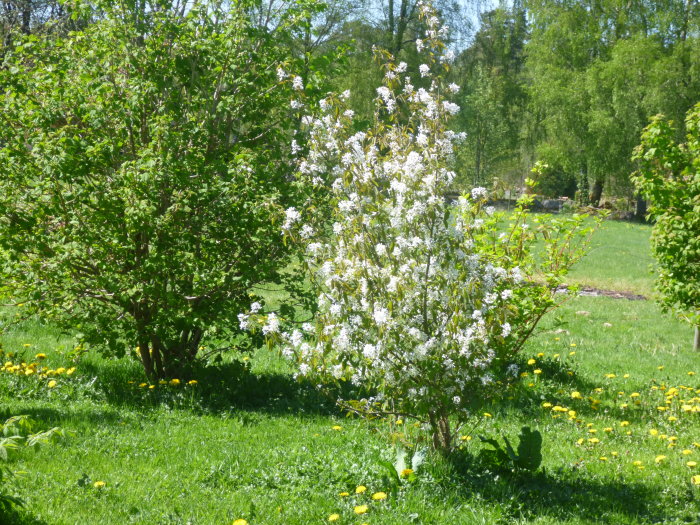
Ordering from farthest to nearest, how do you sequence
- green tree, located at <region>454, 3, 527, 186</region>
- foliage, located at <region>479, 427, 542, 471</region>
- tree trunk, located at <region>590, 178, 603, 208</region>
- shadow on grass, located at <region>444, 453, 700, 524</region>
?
tree trunk, located at <region>590, 178, 603, 208</region>, green tree, located at <region>454, 3, 527, 186</region>, foliage, located at <region>479, 427, 542, 471</region>, shadow on grass, located at <region>444, 453, 700, 524</region>

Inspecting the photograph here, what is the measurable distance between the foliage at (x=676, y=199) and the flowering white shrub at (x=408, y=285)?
4.70m

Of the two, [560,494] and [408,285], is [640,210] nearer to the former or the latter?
[560,494]

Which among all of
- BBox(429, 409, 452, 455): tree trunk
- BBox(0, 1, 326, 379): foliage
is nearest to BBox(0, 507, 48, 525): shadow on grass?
BBox(0, 1, 326, 379): foliage

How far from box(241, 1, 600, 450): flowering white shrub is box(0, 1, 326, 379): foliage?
1.42 meters

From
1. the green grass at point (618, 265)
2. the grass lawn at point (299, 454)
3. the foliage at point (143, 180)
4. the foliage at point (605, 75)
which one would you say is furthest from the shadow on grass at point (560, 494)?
the foliage at point (605, 75)

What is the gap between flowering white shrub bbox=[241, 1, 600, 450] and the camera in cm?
408

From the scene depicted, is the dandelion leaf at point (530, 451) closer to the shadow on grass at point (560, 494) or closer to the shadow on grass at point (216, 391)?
the shadow on grass at point (560, 494)

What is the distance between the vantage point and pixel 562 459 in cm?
514

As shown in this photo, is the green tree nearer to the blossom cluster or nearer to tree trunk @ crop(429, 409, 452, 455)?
tree trunk @ crop(429, 409, 452, 455)

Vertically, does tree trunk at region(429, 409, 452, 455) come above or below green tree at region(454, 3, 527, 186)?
below

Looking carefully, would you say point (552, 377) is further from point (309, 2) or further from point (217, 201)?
point (309, 2)

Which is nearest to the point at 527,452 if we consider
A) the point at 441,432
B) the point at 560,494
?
the point at 560,494

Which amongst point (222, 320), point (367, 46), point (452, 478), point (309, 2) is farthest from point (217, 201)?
point (367, 46)

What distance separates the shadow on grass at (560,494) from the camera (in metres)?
4.20
